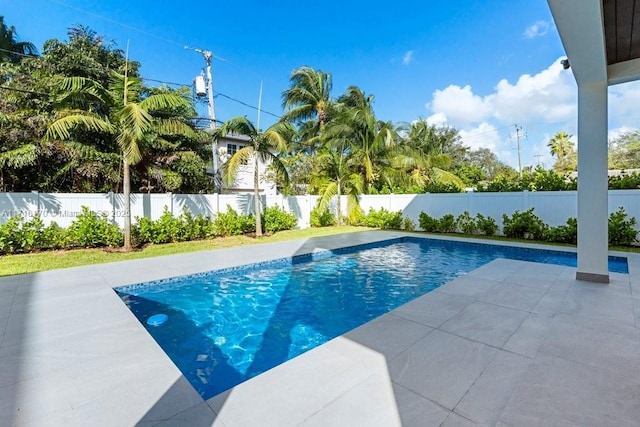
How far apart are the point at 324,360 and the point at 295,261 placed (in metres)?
5.32

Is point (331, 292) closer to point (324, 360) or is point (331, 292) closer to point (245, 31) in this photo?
point (324, 360)

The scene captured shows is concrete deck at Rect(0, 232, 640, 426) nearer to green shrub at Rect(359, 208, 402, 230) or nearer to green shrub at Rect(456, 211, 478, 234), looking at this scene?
green shrub at Rect(456, 211, 478, 234)

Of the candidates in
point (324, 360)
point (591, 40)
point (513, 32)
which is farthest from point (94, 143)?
point (513, 32)

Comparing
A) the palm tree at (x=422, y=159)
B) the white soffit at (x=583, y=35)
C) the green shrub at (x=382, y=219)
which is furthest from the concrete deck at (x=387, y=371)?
the palm tree at (x=422, y=159)

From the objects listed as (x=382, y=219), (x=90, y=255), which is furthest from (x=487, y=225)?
(x=90, y=255)

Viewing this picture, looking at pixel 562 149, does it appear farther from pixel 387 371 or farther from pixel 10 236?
pixel 10 236

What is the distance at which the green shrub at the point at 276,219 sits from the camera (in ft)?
41.9

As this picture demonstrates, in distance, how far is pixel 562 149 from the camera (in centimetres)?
3136

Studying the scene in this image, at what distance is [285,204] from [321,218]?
6.40 ft

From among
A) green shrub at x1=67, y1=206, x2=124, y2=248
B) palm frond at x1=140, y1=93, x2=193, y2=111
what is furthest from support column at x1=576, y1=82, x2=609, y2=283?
green shrub at x1=67, y1=206, x2=124, y2=248

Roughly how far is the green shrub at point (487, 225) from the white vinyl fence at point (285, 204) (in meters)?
0.20

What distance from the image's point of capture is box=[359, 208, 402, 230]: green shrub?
13.5 meters

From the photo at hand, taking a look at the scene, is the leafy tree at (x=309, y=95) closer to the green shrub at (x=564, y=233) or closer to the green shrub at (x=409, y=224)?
the green shrub at (x=409, y=224)

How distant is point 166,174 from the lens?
459 inches
